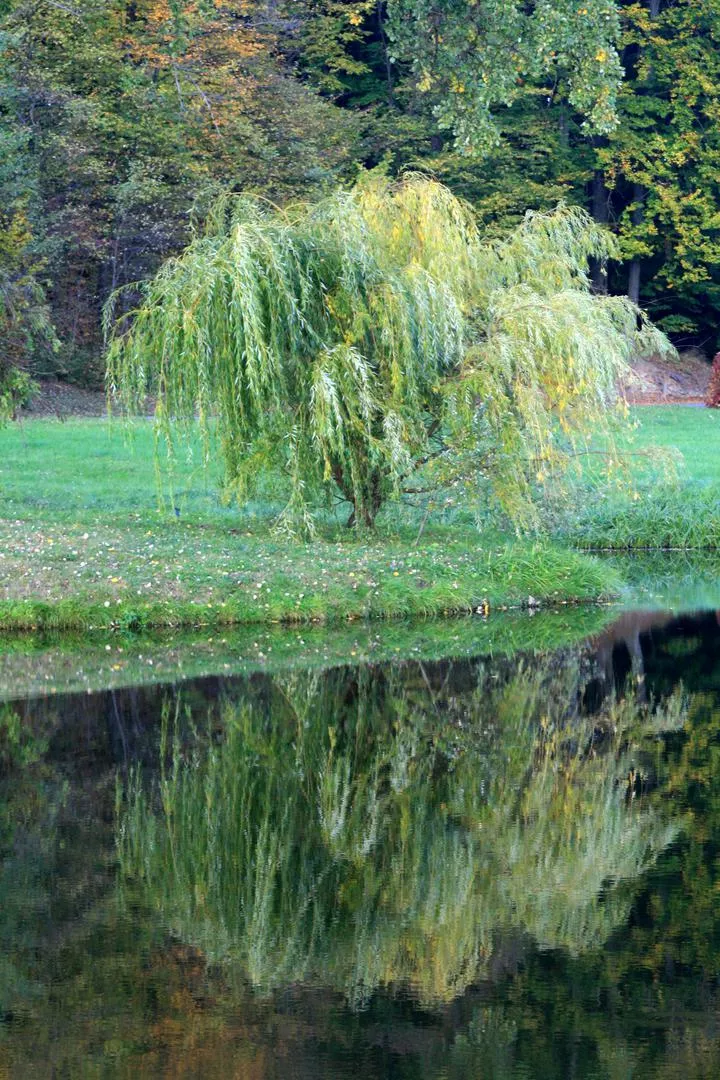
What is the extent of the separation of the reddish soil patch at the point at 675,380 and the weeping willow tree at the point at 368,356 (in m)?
24.5

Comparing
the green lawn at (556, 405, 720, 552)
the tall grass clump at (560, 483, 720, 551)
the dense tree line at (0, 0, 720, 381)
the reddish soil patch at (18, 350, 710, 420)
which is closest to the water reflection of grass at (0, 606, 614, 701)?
the green lawn at (556, 405, 720, 552)

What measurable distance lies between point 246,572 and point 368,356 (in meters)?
3.18

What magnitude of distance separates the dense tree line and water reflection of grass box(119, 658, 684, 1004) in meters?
11.4

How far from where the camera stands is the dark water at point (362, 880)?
6.47 metres

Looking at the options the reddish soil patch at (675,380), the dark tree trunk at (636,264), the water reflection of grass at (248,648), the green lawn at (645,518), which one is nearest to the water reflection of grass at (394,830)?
the water reflection of grass at (248,648)

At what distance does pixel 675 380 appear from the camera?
152 ft

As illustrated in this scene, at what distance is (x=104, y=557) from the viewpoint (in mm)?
17625

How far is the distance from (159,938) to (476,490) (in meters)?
11.5

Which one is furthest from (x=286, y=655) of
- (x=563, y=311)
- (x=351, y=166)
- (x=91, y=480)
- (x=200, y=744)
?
(x=351, y=166)

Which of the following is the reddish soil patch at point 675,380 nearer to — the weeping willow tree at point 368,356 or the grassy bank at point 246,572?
the grassy bank at point 246,572

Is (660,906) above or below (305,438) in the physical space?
below

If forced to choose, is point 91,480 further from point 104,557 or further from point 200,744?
point 200,744

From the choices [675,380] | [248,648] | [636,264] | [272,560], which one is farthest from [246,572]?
[636,264]

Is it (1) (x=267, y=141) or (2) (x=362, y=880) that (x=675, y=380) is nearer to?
(1) (x=267, y=141)
